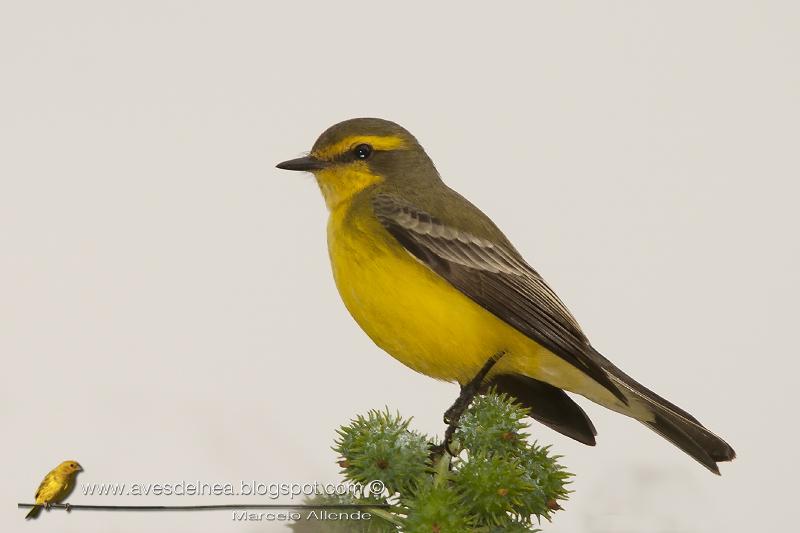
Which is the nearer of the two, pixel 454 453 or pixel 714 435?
pixel 454 453

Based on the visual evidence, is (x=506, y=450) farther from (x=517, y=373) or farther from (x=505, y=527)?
(x=517, y=373)

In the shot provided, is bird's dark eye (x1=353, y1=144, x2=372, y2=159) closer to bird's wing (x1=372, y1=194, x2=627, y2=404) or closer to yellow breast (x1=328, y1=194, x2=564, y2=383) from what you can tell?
bird's wing (x1=372, y1=194, x2=627, y2=404)

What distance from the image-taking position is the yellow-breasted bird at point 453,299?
3375 millimetres

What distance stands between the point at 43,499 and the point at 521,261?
203 centimetres

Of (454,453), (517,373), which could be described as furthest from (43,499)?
(517,373)

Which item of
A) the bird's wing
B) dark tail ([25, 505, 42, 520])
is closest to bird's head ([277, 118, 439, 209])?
the bird's wing

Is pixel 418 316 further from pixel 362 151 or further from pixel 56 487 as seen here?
pixel 56 487

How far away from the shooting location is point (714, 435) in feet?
11.3

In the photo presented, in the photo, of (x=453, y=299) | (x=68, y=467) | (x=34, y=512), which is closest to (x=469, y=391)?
(x=453, y=299)

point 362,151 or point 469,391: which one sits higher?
point 362,151

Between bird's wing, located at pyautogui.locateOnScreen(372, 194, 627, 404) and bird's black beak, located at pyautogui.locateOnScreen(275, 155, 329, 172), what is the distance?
315 mm

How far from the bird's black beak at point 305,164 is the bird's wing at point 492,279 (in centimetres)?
31

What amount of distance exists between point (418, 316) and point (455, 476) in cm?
88

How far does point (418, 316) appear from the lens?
3.33 metres
